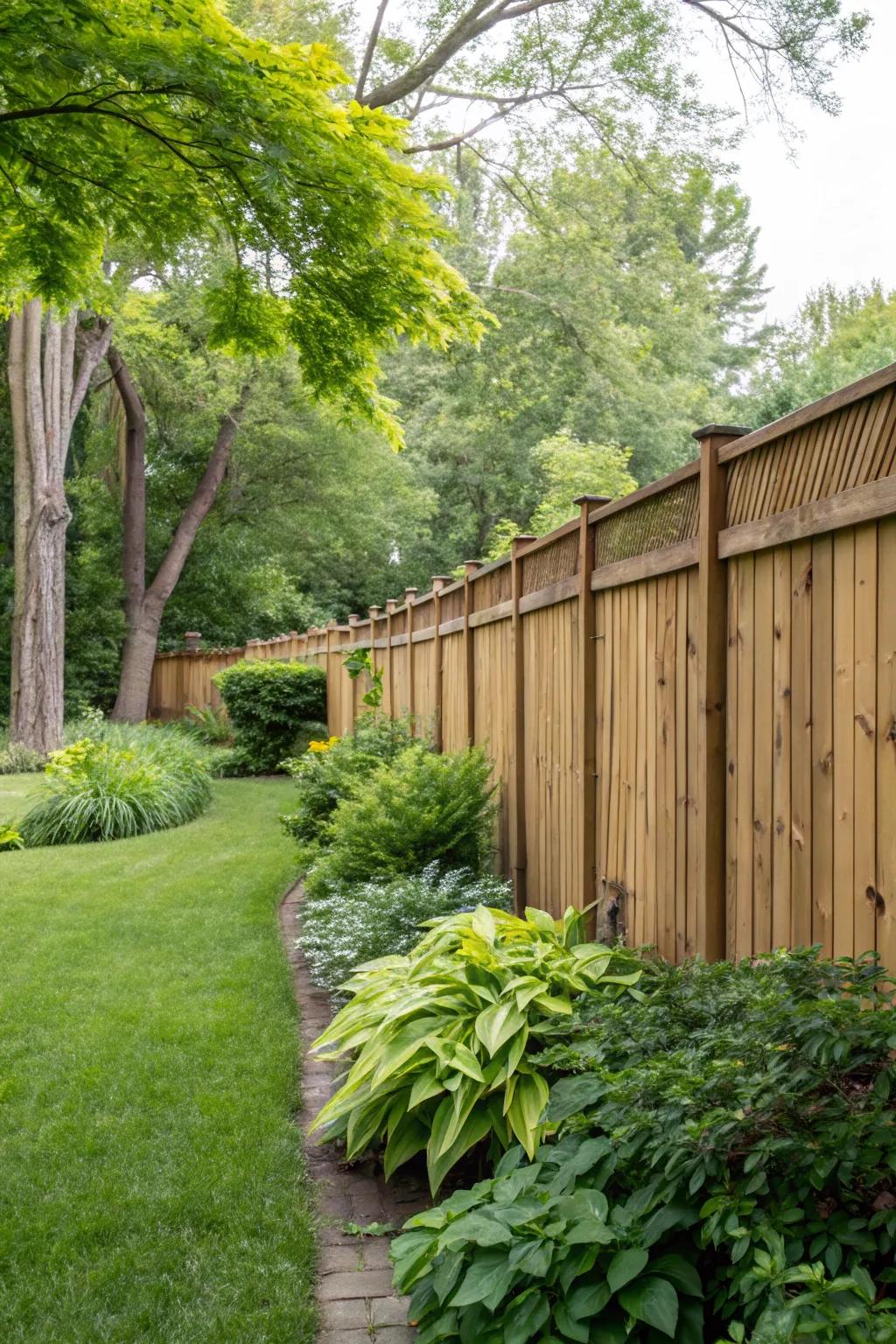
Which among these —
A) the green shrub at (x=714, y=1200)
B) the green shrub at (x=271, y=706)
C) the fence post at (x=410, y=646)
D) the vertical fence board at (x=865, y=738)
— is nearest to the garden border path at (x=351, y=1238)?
the green shrub at (x=714, y=1200)

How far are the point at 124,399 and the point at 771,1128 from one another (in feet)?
69.3

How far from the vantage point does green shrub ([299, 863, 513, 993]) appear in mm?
4965

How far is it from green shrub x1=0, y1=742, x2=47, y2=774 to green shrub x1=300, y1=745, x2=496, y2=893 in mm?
10331

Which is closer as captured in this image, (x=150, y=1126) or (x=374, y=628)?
(x=150, y=1126)

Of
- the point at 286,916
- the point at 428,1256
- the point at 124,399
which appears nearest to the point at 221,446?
the point at 124,399

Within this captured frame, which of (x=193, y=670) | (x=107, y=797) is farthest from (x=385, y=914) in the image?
(x=193, y=670)

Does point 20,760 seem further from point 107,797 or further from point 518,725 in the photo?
point 518,725

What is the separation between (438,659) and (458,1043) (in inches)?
196

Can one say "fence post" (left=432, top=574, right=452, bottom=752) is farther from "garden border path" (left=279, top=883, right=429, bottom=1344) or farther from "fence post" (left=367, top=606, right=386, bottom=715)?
"garden border path" (left=279, top=883, right=429, bottom=1344)

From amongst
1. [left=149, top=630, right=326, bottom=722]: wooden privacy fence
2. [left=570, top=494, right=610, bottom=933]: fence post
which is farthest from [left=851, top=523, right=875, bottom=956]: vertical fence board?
[left=149, top=630, right=326, bottom=722]: wooden privacy fence

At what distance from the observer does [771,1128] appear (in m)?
2.04

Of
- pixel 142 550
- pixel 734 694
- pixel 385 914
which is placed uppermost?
pixel 142 550

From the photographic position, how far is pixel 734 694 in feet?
10.0

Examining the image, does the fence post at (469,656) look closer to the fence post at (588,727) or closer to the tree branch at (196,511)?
the fence post at (588,727)
